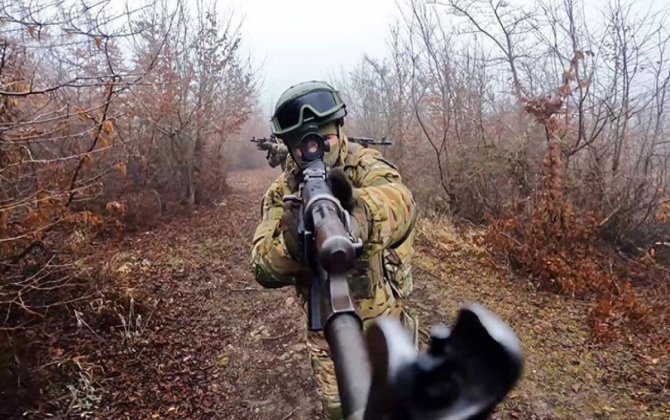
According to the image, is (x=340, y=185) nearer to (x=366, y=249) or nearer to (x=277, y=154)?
(x=366, y=249)

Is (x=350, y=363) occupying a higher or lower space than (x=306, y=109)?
lower

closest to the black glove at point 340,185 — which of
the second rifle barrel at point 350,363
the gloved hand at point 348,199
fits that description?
the gloved hand at point 348,199

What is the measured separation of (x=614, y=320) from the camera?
16.1 ft

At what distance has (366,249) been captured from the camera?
145 centimetres

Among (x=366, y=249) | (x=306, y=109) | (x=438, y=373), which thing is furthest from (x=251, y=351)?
(x=438, y=373)

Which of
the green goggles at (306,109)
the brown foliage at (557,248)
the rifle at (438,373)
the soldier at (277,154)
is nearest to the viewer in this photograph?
the rifle at (438,373)

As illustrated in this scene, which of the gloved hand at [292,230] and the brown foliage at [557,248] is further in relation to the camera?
the brown foliage at [557,248]

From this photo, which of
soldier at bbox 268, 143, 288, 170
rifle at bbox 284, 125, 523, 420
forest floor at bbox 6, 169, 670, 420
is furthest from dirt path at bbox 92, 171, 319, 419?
rifle at bbox 284, 125, 523, 420

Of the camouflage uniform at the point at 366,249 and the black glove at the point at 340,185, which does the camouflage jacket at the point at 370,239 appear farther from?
the black glove at the point at 340,185

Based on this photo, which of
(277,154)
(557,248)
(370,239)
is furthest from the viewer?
(277,154)

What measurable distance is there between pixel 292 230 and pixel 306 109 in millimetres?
990

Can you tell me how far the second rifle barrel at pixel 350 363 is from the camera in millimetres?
610

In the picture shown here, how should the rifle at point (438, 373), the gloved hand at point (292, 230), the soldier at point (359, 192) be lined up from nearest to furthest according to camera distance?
the rifle at point (438, 373), the gloved hand at point (292, 230), the soldier at point (359, 192)

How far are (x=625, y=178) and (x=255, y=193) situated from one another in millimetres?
11184
